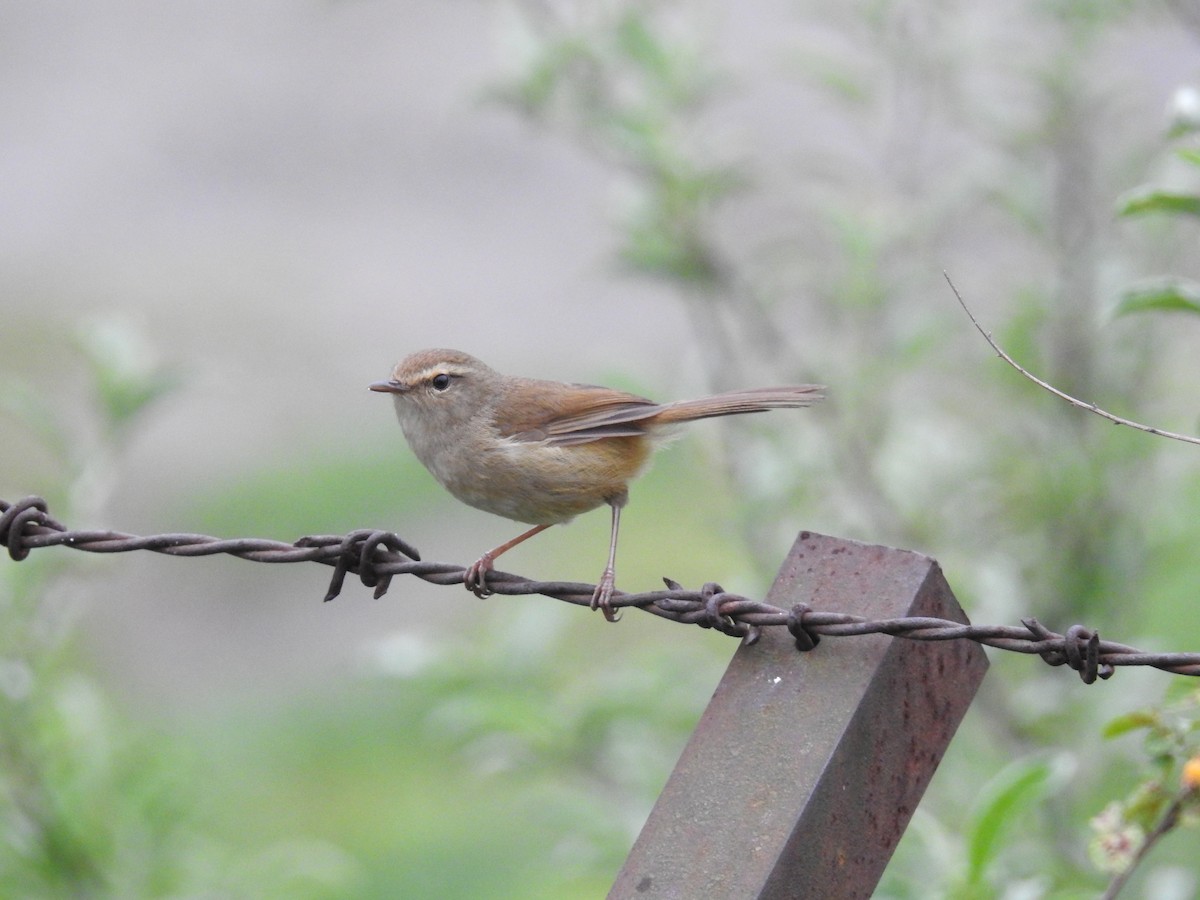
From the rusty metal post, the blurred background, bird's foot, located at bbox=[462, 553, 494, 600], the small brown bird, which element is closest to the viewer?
the rusty metal post

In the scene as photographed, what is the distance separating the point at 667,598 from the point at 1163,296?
133 cm

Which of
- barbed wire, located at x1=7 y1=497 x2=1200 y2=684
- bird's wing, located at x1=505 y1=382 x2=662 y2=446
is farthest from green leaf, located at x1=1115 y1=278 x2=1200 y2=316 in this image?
bird's wing, located at x1=505 y1=382 x2=662 y2=446

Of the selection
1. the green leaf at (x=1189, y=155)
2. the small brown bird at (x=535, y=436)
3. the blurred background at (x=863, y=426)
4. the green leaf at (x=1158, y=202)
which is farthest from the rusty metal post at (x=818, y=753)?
the small brown bird at (x=535, y=436)

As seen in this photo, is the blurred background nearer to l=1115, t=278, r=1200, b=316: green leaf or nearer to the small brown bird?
l=1115, t=278, r=1200, b=316: green leaf

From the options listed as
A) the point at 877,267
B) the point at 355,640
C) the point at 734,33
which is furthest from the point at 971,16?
the point at 734,33

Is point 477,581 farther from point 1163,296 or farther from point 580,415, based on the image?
point 1163,296

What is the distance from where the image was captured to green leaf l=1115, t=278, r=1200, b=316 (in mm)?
3184

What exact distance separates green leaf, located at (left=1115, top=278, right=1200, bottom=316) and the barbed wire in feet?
2.69

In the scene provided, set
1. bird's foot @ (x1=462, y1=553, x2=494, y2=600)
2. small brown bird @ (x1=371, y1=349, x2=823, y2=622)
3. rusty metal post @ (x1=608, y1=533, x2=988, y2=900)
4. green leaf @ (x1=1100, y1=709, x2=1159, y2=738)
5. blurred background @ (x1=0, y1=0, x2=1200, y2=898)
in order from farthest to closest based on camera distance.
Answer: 1. blurred background @ (x1=0, y1=0, x2=1200, y2=898)
2. small brown bird @ (x1=371, y1=349, x2=823, y2=622)
3. bird's foot @ (x1=462, y1=553, x2=494, y2=600)
4. green leaf @ (x1=1100, y1=709, x2=1159, y2=738)
5. rusty metal post @ (x1=608, y1=533, x2=988, y2=900)

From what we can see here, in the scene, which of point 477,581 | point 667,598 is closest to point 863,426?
point 477,581

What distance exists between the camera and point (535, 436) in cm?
442

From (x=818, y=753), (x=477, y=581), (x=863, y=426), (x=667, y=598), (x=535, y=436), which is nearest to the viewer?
(x=818, y=753)

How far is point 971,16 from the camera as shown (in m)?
5.95

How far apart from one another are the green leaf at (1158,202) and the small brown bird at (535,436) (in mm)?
1134
